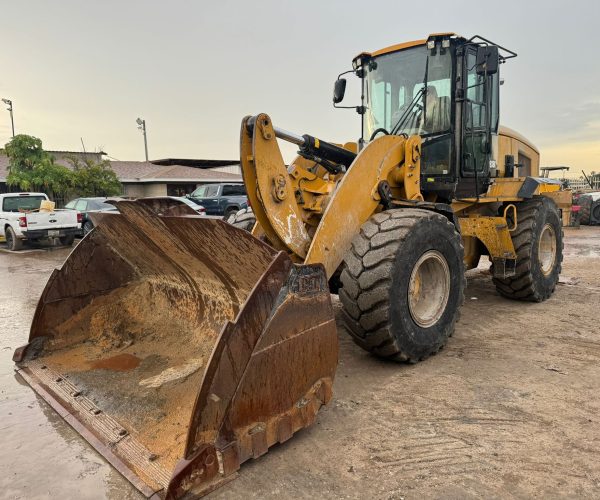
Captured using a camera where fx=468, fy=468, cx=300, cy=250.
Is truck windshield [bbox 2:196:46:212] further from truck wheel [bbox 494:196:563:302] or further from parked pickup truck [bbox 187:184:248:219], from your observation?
truck wheel [bbox 494:196:563:302]

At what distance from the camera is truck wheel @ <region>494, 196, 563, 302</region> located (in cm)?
579

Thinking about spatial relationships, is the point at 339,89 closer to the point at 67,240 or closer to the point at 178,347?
the point at 178,347

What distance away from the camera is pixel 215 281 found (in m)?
3.71

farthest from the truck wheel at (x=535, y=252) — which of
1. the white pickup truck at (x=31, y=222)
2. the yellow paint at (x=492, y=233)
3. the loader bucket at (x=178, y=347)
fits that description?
the white pickup truck at (x=31, y=222)

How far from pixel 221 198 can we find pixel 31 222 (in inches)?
280

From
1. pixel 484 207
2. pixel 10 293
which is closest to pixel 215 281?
pixel 484 207

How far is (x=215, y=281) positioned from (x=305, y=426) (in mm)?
1409

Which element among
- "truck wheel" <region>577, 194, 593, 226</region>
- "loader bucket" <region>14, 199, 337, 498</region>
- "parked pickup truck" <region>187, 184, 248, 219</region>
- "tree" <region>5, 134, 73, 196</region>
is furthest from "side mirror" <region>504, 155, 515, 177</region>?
"tree" <region>5, 134, 73, 196</region>

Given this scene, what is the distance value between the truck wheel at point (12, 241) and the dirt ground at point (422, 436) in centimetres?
1039

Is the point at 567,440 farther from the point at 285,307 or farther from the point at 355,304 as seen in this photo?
the point at 285,307

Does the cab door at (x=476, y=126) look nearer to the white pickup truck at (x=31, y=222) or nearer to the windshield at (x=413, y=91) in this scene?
the windshield at (x=413, y=91)

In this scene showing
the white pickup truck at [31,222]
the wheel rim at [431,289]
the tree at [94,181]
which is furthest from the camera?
the tree at [94,181]

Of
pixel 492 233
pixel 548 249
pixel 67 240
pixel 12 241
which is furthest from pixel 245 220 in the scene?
pixel 12 241

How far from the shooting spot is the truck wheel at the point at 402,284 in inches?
135
